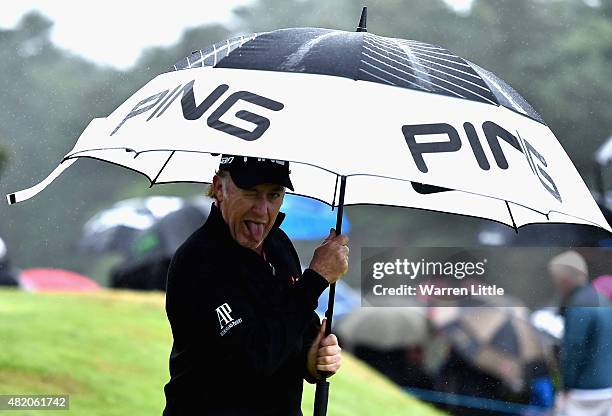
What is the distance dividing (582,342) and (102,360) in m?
2.38

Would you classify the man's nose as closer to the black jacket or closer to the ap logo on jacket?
the black jacket

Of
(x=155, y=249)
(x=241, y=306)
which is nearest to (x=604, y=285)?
(x=155, y=249)

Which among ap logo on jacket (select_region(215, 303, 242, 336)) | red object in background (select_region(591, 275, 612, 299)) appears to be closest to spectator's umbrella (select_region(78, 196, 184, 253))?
red object in background (select_region(591, 275, 612, 299))

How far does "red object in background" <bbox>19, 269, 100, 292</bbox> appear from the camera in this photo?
5.60 m

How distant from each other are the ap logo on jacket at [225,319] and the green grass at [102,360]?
298 cm

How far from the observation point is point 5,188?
570 cm

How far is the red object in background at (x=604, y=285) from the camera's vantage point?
5.55m

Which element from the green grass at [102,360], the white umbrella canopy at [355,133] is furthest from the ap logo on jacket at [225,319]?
the green grass at [102,360]

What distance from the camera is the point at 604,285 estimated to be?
5.57m

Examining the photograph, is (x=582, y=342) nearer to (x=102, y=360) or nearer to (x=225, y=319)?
(x=102, y=360)

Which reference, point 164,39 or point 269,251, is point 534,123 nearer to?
point 269,251

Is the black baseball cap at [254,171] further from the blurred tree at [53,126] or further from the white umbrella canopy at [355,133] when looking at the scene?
the blurred tree at [53,126]

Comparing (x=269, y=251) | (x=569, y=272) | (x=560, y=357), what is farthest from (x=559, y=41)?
(x=269, y=251)

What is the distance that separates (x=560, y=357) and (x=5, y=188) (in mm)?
2902
